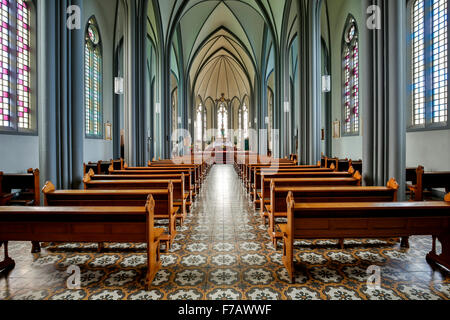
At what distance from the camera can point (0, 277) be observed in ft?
10.1

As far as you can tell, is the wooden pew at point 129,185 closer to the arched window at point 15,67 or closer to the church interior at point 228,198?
the church interior at point 228,198

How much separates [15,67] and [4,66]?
1.18 feet

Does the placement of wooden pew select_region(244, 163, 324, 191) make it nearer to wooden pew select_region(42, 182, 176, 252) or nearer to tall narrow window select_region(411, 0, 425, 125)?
wooden pew select_region(42, 182, 176, 252)

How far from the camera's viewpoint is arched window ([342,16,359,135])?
1214 centimetres

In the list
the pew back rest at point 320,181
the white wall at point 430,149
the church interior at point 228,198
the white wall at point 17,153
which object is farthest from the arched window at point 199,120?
the pew back rest at point 320,181

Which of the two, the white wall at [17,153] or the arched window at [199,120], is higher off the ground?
the arched window at [199,120]

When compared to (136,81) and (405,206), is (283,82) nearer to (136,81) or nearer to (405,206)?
(136,81)

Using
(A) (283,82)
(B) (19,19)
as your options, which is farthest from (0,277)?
(A) (283,82)

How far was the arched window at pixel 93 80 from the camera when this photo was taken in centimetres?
1195

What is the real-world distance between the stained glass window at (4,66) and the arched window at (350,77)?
13.0 meters

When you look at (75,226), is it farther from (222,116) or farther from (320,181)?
(222,116)

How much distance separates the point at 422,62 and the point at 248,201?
279 inches

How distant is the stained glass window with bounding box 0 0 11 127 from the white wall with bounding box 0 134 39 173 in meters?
0.49
